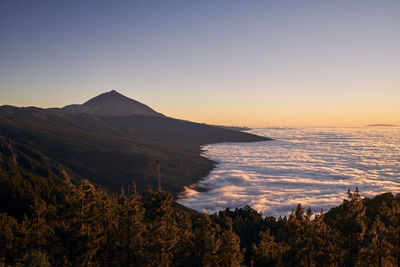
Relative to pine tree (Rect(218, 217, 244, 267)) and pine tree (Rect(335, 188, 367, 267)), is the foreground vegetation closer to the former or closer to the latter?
pine tree (Rect(335, 188, 367, 267))

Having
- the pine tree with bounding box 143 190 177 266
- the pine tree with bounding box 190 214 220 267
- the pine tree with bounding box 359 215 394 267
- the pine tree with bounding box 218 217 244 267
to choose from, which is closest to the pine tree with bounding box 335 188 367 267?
the pine tree with bounding box 359 215 394 267

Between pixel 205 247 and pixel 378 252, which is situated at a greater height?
pixel 378 252

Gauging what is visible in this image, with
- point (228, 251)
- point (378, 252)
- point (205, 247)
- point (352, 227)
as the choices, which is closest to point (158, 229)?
point (205, 247)

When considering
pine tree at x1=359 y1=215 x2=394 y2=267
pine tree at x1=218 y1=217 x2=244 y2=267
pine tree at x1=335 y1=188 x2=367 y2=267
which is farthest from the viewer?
pine tree at x1=218 y1=217 x2=244 y2=267

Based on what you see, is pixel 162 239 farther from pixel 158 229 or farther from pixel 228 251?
pixel 228 251

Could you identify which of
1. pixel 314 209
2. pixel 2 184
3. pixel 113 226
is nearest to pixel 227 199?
pixel 314 209

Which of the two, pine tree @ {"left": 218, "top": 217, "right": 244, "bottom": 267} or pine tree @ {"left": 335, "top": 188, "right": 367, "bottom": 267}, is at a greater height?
pine tree @ {"left": 335, "top": 188, "right": 367, "bottom": 267}

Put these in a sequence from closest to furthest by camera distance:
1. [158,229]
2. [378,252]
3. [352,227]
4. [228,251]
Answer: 1. [378,252]
2. [352,227]
3. [158,229]
4. [228,251]

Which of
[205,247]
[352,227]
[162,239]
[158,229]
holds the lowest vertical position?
[205,247]

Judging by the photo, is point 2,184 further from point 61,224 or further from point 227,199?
point 227,199

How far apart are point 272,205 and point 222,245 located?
514ft

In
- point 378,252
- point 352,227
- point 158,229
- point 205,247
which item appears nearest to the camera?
point 378,252

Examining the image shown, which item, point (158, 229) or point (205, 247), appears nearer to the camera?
point (158, 229)

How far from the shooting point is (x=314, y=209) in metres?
183
